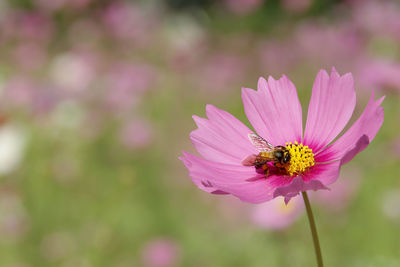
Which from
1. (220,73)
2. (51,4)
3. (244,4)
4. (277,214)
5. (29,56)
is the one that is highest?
(51,4)

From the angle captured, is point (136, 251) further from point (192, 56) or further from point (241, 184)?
point (192, 56)

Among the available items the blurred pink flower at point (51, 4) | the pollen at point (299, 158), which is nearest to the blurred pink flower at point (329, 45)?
the blurred pink flower at point (51, 4)

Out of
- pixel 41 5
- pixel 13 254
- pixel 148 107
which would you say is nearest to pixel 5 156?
pixel 13 254

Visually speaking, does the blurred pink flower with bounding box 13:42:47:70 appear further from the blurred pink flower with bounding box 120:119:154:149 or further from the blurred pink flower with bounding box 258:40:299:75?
the blurred pink flower with bounding box 258:40:299:75

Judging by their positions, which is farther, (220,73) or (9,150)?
(220,73)

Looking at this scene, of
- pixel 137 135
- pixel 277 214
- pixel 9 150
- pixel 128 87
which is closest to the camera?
pixel 277 214

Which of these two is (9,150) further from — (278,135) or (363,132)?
(363,132)

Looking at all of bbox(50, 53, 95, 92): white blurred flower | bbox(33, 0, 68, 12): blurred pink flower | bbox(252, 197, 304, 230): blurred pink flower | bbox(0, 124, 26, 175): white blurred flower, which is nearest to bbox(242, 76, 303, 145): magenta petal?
bbox(252, 197, 304, 230): blurred pink flower

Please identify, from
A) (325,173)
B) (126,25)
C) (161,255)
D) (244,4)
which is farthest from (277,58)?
(325,173)
